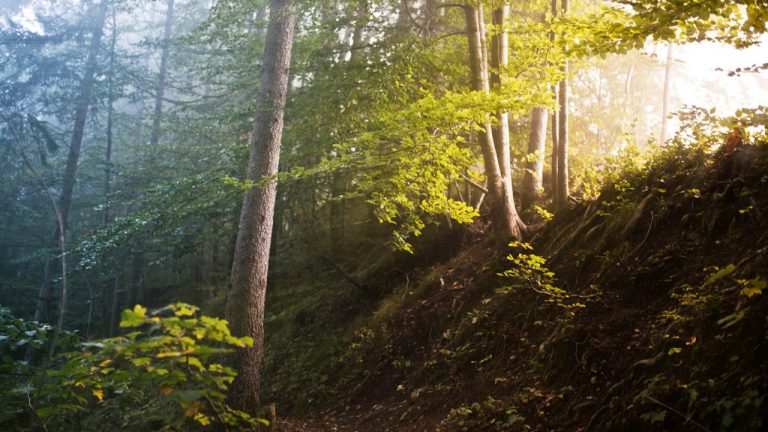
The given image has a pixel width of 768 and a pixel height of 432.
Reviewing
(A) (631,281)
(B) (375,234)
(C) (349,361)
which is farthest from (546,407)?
(B) (375,234)

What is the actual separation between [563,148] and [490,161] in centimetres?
126

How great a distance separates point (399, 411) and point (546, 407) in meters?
2.66

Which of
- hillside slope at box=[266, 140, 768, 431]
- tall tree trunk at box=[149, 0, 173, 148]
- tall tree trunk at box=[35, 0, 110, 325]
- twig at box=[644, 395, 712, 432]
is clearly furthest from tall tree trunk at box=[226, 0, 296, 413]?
tall tree trunk at box=[35, 0, 110, 325]

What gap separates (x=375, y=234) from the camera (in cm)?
1430

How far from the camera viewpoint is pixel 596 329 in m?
5.39

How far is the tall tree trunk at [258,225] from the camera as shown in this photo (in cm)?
Answer: 788

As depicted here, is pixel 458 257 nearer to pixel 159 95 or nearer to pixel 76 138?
pixel 76 138

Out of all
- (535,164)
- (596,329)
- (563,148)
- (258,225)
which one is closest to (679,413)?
(596,329)

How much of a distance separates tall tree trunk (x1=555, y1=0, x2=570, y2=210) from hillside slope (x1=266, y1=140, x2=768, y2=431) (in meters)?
0.44

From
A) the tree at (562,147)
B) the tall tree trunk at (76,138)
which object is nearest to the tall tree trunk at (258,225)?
the tree at (562,147)

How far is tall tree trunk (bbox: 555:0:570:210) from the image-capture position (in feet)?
27.7

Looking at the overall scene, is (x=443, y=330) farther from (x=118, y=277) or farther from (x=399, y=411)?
(x=118, y=277)

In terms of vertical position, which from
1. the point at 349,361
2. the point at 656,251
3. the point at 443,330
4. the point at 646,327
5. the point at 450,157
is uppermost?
the point at 450,157

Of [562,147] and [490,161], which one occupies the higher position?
[562,147]
